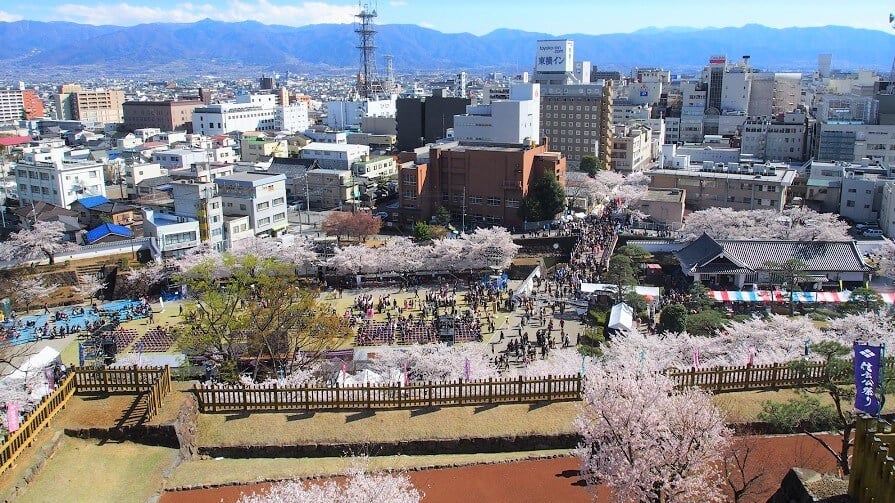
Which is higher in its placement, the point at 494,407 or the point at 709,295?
the point at 494,407

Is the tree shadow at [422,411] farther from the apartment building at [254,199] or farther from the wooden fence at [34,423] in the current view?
the apartment building at [254,199]

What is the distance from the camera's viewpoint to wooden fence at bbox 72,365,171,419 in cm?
1158

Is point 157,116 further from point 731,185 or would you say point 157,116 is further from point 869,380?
point 869,380

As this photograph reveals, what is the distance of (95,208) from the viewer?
129 feet

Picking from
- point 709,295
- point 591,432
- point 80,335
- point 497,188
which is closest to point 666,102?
point 497,188

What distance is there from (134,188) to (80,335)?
2769cm

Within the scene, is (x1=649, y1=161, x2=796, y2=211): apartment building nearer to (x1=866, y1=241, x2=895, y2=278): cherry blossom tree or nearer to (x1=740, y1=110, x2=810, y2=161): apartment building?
(x1=866, y1=241, x2=895, y2=278): cherry blossom tree

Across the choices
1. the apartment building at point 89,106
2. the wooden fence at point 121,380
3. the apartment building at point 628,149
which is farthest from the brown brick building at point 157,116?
the wooden fence at point 121,380

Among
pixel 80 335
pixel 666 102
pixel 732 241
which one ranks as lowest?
pixel 80 335

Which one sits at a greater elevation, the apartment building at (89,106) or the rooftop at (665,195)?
the apartment building at (89,106)

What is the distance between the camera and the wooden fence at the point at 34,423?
931 cm

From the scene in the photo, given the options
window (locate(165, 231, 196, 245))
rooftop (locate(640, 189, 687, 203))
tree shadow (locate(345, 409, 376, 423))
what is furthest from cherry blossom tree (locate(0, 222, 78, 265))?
rooftop (locate(640, 189, 687, 203))

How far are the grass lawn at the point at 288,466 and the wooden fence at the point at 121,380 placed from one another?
1.95 m

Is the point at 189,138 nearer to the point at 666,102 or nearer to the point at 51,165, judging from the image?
the point at 51,165
